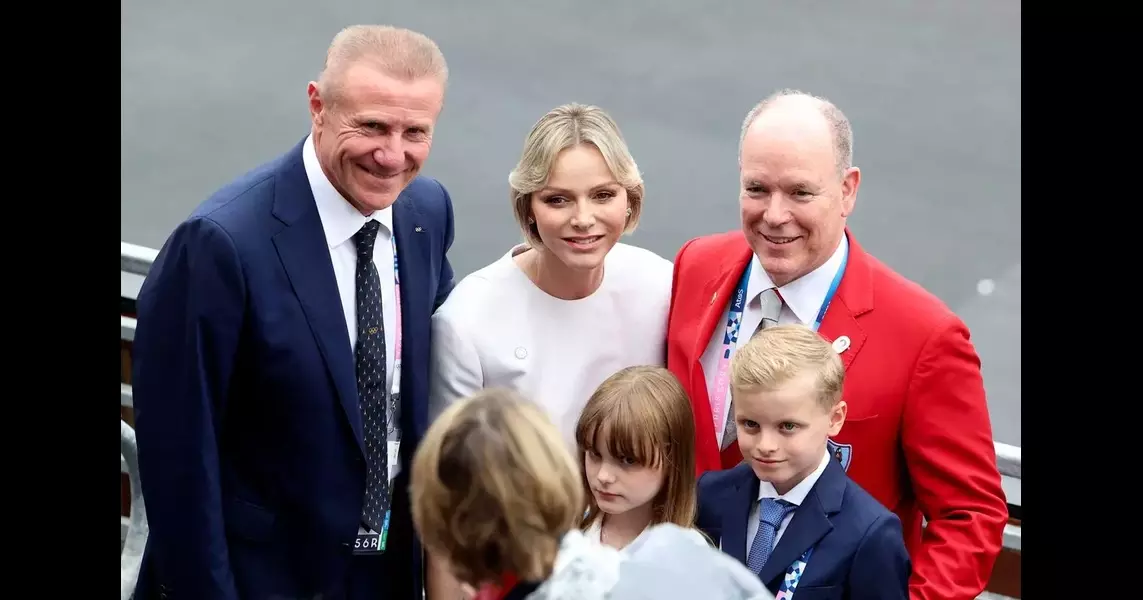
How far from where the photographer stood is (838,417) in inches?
127

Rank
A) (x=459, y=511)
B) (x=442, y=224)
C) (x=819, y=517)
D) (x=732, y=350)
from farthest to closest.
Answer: (x=442, y=224) → (x=732, y=350) → (x=819, y=517) → (x=459, y=511)

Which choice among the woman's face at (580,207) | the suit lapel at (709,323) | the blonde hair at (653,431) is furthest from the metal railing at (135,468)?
the woman's face at (580,207)

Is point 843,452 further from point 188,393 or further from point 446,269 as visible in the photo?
point 188,393

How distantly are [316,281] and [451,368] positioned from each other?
15.0 inches

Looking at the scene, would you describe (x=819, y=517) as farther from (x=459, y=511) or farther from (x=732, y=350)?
(x=459, y=511)

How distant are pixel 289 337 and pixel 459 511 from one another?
847mm

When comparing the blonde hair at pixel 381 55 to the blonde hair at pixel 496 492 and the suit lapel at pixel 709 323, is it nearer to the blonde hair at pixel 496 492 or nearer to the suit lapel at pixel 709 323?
the suit lapel at pixel 709 323

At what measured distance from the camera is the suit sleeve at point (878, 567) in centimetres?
305

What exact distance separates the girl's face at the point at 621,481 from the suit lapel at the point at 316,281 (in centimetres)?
49

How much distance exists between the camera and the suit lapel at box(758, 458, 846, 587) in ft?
10.2

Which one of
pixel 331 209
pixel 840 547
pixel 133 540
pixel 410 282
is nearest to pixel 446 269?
pixel 410 282

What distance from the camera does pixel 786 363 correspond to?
3.10m

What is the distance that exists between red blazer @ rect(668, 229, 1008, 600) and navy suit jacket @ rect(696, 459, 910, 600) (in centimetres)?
14

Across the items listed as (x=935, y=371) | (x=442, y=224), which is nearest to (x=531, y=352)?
(x=442, y=224)
